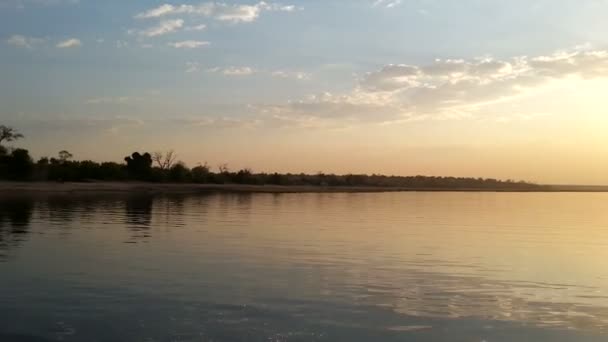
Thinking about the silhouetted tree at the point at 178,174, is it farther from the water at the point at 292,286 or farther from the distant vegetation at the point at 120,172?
the water at the point at 292,286

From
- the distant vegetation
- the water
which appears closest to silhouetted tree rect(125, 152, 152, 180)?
the distant vegetation

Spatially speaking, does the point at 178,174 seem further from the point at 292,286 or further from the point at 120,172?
the point at 292,286

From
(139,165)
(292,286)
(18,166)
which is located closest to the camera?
(292,286)

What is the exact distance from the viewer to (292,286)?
1636 cm

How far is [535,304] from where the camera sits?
1497 centimetres

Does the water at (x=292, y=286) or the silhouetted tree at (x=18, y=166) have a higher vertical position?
the silhouetted tree at (x=18, y=166)

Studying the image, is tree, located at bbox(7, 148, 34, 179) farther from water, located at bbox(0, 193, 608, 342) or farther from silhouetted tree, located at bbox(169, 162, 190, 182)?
water, located at bbox(0, 193, 608, 342)

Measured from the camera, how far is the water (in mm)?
11758

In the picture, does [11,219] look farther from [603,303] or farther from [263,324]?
[603,303]

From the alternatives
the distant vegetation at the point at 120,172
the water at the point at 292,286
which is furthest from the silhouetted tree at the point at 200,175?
the water at the point at 292,286

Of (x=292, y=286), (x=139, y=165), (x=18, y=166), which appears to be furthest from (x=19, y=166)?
(x=292, y=286)

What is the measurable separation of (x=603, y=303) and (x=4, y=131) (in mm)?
104376

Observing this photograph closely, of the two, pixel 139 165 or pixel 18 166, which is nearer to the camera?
pixel 18 166

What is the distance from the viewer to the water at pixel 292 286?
11.8 meters
